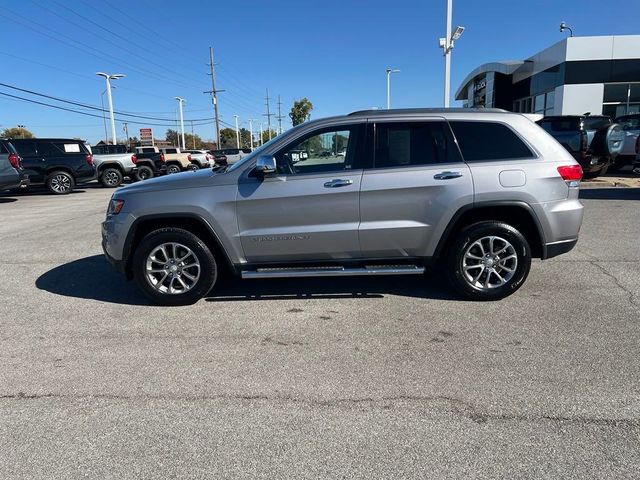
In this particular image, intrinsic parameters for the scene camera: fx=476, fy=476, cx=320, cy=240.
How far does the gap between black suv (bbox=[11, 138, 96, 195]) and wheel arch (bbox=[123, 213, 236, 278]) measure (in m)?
14.5

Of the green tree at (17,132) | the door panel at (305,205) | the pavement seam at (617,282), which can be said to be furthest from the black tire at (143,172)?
the green tree at (17,132)

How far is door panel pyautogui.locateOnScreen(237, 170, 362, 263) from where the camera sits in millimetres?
4676

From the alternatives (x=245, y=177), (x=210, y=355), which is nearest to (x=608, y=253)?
(x=245, y=177)

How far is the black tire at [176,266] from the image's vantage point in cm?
479

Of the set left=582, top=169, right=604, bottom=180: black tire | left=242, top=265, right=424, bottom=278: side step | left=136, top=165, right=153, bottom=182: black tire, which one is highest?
left=136, top=165, right=153, bottom=182: black tire

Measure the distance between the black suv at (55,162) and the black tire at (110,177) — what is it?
2.90 m

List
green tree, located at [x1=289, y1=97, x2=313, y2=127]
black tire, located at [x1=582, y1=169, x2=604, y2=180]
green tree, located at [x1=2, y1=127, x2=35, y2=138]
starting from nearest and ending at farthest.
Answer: black tire, located at [x1=582, y1=169, x2=604, y2=180], green tree, located at [x1=289, y1=97, x2=313, y2=127], green tree, located at [x1=2, y1=127, x2=35, y2=138]

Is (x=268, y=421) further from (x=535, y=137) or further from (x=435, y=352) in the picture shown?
(x=535, y=137)

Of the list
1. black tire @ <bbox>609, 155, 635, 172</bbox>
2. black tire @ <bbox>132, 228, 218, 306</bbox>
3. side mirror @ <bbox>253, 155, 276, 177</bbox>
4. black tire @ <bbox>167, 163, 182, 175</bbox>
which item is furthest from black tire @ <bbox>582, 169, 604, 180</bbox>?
black tire @ <bbox>167, 163, 182, 175</bbox>

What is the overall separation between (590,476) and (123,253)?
4.31 m

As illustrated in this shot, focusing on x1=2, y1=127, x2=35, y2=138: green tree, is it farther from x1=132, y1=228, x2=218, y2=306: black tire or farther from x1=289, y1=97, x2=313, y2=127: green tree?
x1=132, y1=228, x2=218, y2=306: black tire

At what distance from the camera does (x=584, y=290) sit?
511 cm

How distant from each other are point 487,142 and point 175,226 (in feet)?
10.7

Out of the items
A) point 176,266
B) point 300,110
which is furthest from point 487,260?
point 300,110
